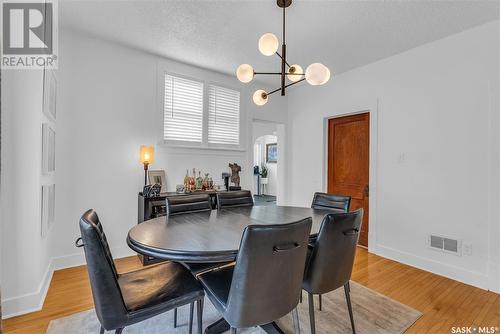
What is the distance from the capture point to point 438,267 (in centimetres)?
293

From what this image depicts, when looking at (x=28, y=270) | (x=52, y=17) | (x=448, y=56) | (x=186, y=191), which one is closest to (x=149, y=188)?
(x=186, y=191)

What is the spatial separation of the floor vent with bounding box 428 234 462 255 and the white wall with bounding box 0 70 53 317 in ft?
13.7

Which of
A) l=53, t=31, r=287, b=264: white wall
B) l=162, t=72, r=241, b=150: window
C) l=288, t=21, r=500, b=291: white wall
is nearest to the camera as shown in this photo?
l=288, t=21, r=500, b=291: white wall

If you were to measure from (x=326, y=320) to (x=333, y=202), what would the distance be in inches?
44.3

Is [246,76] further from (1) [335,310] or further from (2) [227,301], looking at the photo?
(1) [335,310]

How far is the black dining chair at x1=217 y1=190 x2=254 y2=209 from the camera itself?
8.85 feet

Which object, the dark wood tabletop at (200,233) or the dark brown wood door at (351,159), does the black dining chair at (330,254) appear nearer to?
the dark wood tabletop at (200,233)

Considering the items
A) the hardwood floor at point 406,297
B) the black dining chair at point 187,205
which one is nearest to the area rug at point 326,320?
the hardwood floor at point 406,297

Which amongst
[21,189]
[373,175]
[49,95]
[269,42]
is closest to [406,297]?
[373,175]

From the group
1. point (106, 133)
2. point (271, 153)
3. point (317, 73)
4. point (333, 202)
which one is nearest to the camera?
point (317, 73)

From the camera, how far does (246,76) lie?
2199 mm

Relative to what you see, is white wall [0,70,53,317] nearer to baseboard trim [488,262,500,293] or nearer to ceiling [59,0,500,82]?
ceiling [59,0,500,82]

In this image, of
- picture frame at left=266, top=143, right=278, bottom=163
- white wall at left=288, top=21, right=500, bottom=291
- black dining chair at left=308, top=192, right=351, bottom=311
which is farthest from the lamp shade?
picture frame at left=266, top=143, right=278, bottom=163

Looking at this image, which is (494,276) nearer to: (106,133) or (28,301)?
(28,301)
